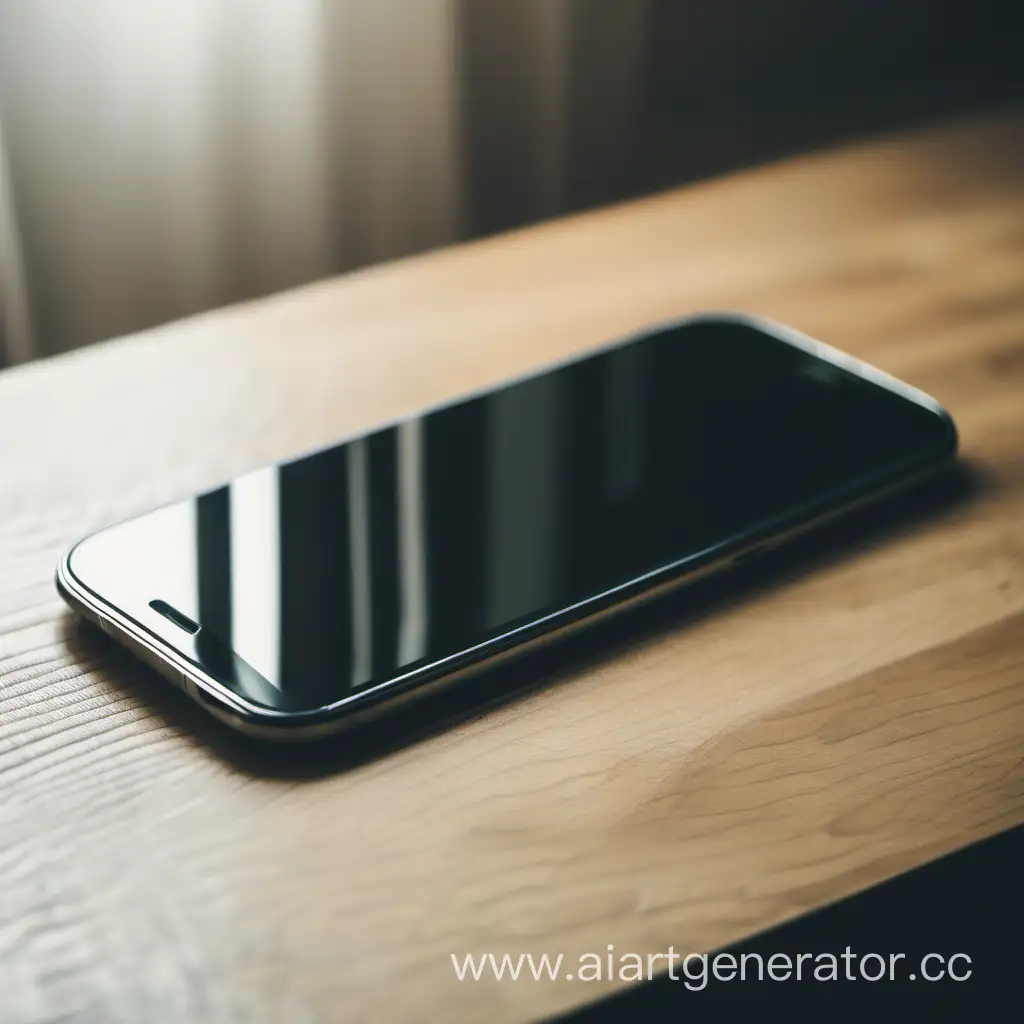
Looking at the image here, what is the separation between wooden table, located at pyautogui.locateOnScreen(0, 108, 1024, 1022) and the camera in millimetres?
402

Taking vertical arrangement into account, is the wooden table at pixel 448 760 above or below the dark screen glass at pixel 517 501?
below

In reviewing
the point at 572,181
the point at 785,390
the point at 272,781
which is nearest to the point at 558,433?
the point at 785,390

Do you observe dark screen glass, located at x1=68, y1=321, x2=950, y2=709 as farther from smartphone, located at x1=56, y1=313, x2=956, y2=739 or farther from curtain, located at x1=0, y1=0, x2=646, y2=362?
curtain, located at x1=0, y1=0, x2=646, y2=362

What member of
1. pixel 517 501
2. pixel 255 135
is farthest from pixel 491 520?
pixel 255 135

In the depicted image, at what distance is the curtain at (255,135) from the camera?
3.10ft

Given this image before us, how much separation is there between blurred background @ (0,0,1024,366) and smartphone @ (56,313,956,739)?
0.40 m

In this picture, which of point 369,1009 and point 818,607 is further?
point 818,607

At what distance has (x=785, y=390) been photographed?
0.61m

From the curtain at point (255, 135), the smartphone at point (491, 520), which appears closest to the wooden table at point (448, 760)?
the smartphone at point (491, 520)

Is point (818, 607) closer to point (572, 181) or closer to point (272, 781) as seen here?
point (272, 781)

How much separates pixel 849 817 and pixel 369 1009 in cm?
15

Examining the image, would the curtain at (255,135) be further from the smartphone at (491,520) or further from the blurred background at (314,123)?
the smartphone at (491,520)

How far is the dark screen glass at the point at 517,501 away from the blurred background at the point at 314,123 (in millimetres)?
400

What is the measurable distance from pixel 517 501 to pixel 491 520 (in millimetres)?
14
